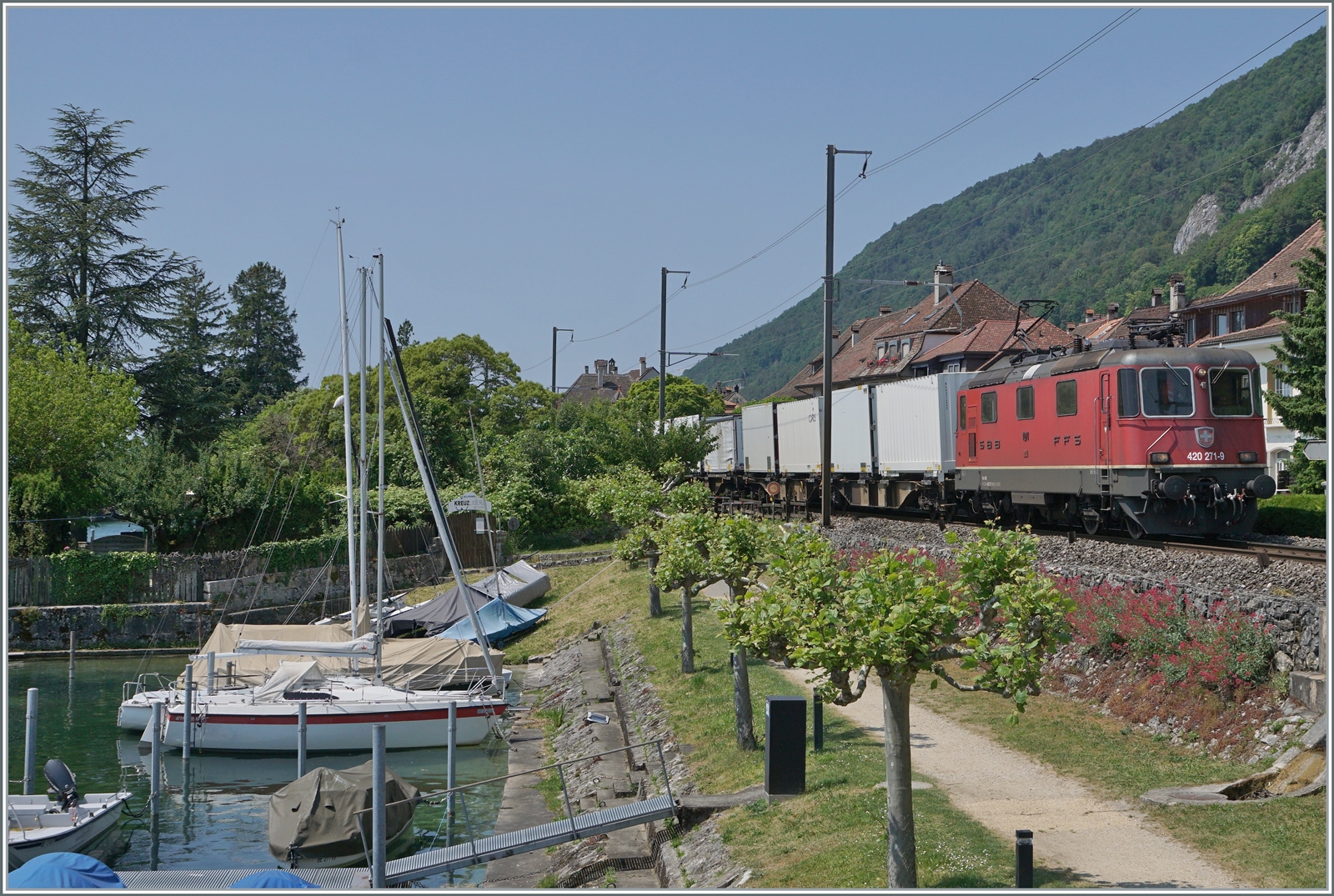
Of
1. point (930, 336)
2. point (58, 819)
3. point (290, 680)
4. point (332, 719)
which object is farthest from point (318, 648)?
point (930, 336)

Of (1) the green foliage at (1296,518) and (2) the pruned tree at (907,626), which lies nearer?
(2) the pruned tree at (907,626)

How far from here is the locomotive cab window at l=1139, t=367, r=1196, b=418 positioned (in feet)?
67.4

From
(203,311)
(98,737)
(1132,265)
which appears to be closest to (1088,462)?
(98,737)

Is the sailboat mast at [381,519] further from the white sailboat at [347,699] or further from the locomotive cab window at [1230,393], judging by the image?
the locomotive cab window at [1230,393]

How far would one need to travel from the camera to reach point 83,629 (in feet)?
122

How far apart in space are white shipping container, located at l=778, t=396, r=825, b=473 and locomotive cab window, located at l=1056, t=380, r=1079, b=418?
13399mm

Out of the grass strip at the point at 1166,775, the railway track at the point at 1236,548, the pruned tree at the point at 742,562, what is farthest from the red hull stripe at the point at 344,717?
the railway track at the point at 1236,548

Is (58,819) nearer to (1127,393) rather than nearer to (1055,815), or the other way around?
(1055,815)

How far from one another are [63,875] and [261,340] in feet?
265

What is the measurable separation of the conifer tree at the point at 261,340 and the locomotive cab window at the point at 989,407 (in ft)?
213

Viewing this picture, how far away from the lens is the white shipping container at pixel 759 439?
44.3 m

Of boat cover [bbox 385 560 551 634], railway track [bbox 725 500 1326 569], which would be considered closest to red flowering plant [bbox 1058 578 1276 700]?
railway track [bbox 725 500 1326 569]

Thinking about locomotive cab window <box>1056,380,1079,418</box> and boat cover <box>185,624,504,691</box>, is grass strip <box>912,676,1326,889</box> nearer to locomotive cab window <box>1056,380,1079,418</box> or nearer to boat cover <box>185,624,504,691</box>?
locomotive cab window <box>1056,380,1079,418</box>

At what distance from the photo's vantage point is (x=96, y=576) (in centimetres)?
3759
